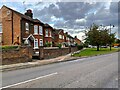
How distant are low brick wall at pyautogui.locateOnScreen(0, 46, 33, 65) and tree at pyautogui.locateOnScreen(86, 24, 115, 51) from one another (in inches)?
1647

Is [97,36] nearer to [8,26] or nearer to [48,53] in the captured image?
[8,26]

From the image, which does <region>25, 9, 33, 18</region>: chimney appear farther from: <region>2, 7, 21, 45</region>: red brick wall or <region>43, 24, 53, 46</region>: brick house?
<region>2, 7, 21, 45</region>: red brick wall

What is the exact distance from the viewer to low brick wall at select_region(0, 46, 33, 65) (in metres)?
21.0

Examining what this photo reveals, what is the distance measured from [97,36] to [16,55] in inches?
1749

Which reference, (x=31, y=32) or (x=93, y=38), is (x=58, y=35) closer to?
(x=93, y=38)

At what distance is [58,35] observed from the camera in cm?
7538

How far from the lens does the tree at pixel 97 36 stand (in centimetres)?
6388

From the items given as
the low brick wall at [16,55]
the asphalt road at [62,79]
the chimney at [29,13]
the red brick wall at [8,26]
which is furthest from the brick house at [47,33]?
the asphalt road at [62,79]

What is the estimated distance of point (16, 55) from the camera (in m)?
22.4

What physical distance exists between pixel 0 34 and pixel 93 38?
31.8 meters

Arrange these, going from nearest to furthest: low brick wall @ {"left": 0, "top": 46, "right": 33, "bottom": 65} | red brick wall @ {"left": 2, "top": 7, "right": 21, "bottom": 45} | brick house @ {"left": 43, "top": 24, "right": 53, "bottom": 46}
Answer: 1. low brick wall @ {"left": 0, "top": 46, "right": 33, "bottom": 65}
2. red brick wall @ {"left": 2, "top": 7, "right": 21, "bottom": 45}
3. brick house @ {"left": 43, "top": 24, "right": 53, "bottom": 46}

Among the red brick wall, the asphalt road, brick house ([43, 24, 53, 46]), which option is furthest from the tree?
the asphalt road

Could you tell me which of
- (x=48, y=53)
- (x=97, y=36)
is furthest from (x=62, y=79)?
(x=97, y=36)

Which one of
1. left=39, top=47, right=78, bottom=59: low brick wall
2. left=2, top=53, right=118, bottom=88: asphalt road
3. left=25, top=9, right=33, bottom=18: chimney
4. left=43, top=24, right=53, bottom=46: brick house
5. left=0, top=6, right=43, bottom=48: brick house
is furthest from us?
left=43, top=24, right=53, bottom=46: brick house
